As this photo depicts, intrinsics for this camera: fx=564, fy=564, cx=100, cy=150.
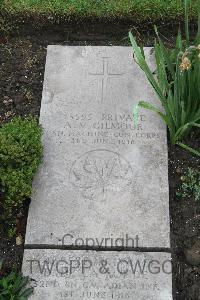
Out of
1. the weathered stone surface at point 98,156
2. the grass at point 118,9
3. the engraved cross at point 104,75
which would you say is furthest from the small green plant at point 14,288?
the grass at point 118,9

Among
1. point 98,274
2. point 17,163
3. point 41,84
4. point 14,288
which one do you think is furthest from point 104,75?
point 14,288

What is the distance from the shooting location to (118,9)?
407 cm

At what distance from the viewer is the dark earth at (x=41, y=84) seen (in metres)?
3.10

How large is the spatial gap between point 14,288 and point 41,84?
146cm

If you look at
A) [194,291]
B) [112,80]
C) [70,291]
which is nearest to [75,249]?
[70,291]

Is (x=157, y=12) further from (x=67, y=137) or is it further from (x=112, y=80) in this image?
(x=67, y=137)

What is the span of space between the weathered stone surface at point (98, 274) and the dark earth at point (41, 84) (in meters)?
0.13

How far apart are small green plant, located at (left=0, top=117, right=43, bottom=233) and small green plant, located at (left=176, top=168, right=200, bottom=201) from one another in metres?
0.85

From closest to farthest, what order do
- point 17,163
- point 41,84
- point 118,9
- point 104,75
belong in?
point 17,163
point 104,75
point 41,84
point 118,9

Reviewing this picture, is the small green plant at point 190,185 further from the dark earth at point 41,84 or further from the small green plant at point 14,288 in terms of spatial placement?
the small green plant at point 14,288

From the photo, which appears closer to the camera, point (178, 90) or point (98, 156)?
point (178, 90)

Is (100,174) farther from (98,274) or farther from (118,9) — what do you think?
(118,9)

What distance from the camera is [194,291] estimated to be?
9.87 ft

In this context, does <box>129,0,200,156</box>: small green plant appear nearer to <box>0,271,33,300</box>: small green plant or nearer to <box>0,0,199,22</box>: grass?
<box>0,0,199,22</box>: grass
